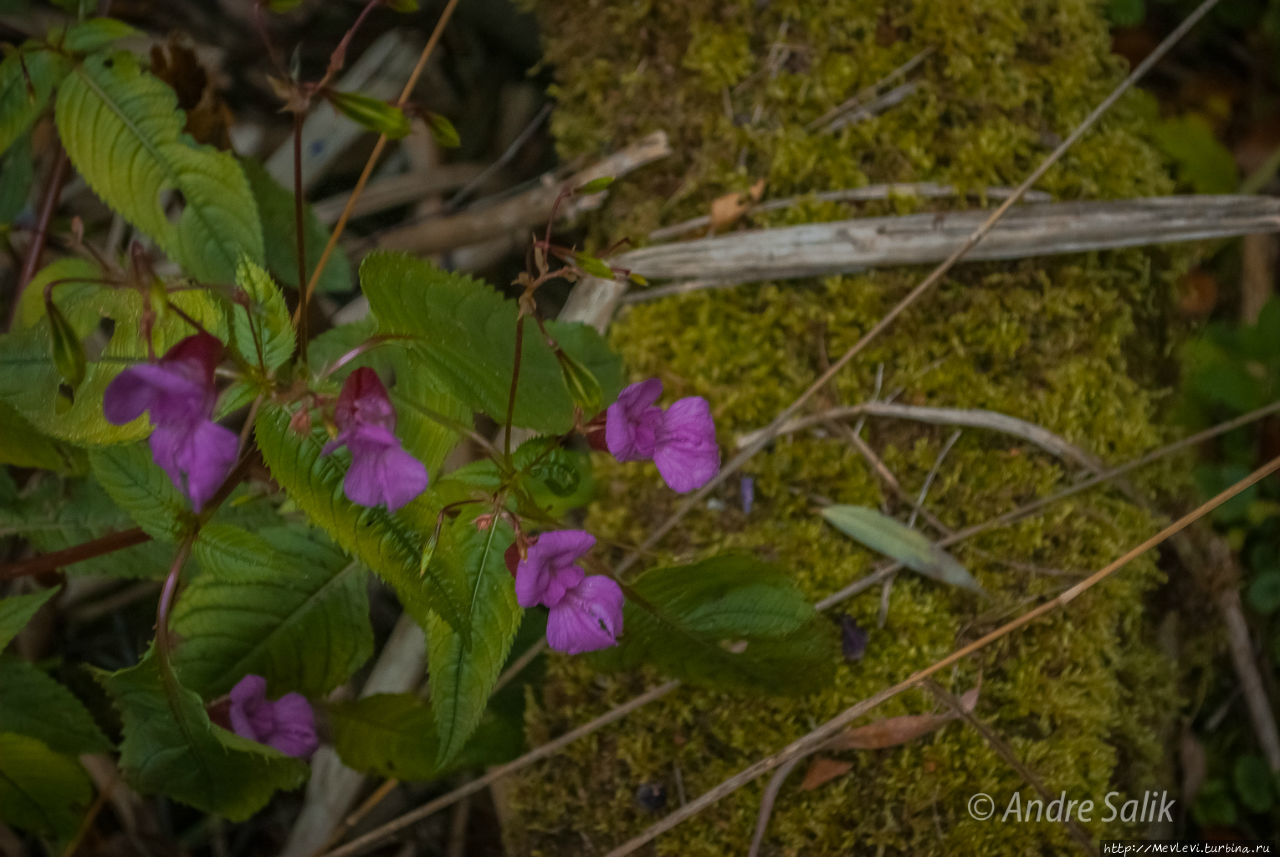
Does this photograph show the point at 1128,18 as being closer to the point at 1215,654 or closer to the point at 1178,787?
the point at 1215,654

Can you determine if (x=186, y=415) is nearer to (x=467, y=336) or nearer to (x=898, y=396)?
(x=467, y=336)

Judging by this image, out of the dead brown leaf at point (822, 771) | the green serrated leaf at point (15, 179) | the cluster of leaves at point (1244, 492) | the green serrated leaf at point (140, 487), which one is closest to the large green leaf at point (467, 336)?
the green serrated leaf at point (140, 487)

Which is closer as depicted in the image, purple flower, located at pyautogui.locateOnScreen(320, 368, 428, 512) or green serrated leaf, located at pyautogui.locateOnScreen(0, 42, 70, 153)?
purple flower, located at pyautogui.locateOnScreen(320, 368, 428, 512)

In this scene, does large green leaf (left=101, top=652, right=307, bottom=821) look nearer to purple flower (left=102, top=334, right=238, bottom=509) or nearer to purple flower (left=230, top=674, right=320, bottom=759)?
purple flower (left=230, top=674, right=320, bottom=759)

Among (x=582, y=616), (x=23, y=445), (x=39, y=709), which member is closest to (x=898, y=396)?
(x=582, y=616)

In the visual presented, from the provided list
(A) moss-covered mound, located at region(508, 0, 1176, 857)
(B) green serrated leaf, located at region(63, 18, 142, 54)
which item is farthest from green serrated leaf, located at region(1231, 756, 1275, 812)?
(B) green serrated leaf, located at region(63, 18, 142, 54)

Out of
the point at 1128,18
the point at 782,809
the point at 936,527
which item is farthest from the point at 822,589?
the point at 1128,18

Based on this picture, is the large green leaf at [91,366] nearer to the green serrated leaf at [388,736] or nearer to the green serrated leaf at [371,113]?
the green serrated leaf at [371,113]
